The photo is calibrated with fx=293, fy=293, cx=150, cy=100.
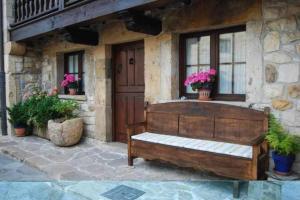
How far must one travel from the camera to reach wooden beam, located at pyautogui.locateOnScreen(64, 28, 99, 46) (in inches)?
188

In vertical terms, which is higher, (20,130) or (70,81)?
(70,81)

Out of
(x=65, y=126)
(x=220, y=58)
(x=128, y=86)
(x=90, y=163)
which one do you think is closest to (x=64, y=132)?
(x=65, y=126)

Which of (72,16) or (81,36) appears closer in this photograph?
(72,16)

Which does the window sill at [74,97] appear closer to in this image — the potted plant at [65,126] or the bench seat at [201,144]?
the potted plant at [65,126]

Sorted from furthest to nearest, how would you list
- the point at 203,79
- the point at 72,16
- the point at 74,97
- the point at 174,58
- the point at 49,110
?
the point at 74,97
the point at 49,110
the point at 72,16
the point at 174,58
the point at 203,79

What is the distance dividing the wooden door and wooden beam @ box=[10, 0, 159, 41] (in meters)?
0.97

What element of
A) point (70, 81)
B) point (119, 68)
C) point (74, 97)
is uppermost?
point (119, 68)

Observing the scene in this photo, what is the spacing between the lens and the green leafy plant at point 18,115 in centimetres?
588

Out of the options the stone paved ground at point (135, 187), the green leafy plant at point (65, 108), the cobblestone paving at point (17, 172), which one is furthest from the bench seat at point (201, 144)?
the green leafy plant at point (65, 108)

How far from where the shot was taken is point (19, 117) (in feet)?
19.4

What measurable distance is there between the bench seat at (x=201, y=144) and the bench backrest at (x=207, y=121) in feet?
0.33

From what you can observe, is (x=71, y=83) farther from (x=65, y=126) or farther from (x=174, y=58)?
(x=174, y=58)

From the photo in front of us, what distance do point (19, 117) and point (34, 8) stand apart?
7.08 feet

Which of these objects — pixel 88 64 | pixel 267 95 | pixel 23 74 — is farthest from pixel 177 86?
pixel 23 74
